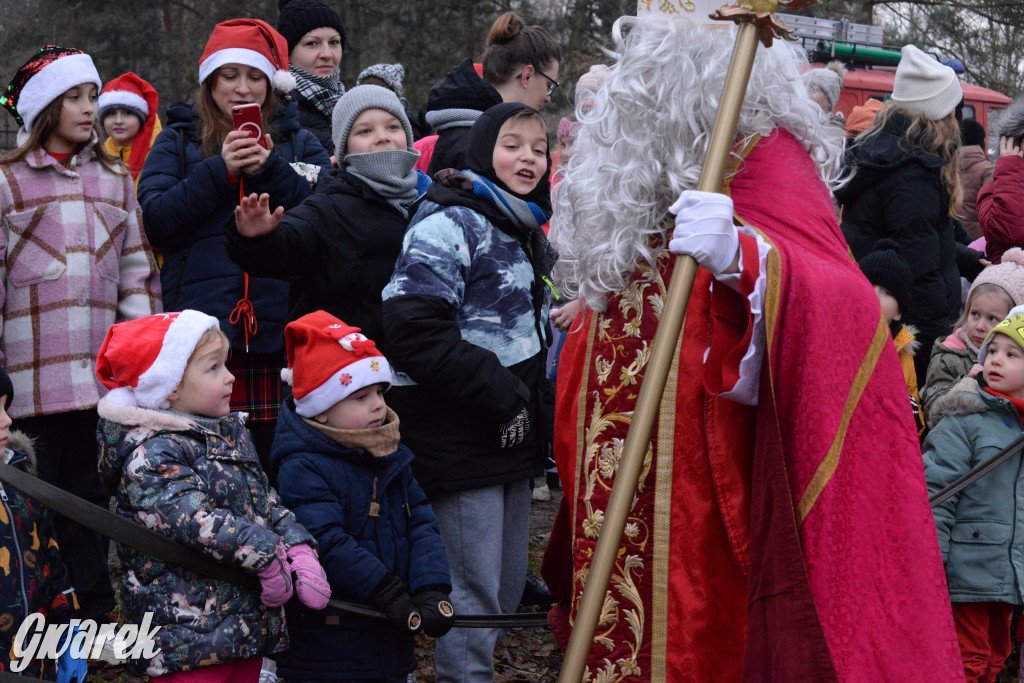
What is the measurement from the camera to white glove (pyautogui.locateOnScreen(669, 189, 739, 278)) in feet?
7.73

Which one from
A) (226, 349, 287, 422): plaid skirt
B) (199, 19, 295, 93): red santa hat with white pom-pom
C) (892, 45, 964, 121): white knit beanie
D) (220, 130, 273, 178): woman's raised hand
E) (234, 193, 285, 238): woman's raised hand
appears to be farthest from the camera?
(892, 45, 964, 121): white knit beanie

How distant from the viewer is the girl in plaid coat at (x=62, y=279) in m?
3.85

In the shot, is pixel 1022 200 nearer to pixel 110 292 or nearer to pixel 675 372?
pixel 675 372

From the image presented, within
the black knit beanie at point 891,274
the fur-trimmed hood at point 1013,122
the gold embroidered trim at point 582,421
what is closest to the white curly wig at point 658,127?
the gold embroidered trim at point 582,421

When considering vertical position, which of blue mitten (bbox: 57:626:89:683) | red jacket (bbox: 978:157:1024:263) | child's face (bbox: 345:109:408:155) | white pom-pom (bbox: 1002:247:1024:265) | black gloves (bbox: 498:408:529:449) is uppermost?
child's face (bbox: 345:109:408:155)

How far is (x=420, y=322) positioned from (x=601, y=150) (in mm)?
852

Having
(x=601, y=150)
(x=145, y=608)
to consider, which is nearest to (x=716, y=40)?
(x=601, y=150)

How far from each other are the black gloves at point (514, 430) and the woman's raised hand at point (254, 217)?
100cm

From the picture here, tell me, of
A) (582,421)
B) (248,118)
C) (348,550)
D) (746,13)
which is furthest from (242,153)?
(746,13)

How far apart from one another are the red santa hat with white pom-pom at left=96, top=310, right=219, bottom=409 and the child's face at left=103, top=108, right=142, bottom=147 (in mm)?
3096

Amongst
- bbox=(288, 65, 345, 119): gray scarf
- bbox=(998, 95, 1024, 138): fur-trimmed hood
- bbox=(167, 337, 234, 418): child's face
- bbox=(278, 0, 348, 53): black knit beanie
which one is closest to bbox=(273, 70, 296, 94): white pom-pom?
bbox=(288, 65, 345, 119): gray scarf

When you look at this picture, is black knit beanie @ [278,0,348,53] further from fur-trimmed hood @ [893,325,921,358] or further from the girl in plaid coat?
fur-trimmed hood @ [893,325,921,358]

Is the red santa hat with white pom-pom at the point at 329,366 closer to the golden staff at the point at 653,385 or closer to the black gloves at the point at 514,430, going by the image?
the black gloves at the point at 514,430

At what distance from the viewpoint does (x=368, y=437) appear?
128 inches
